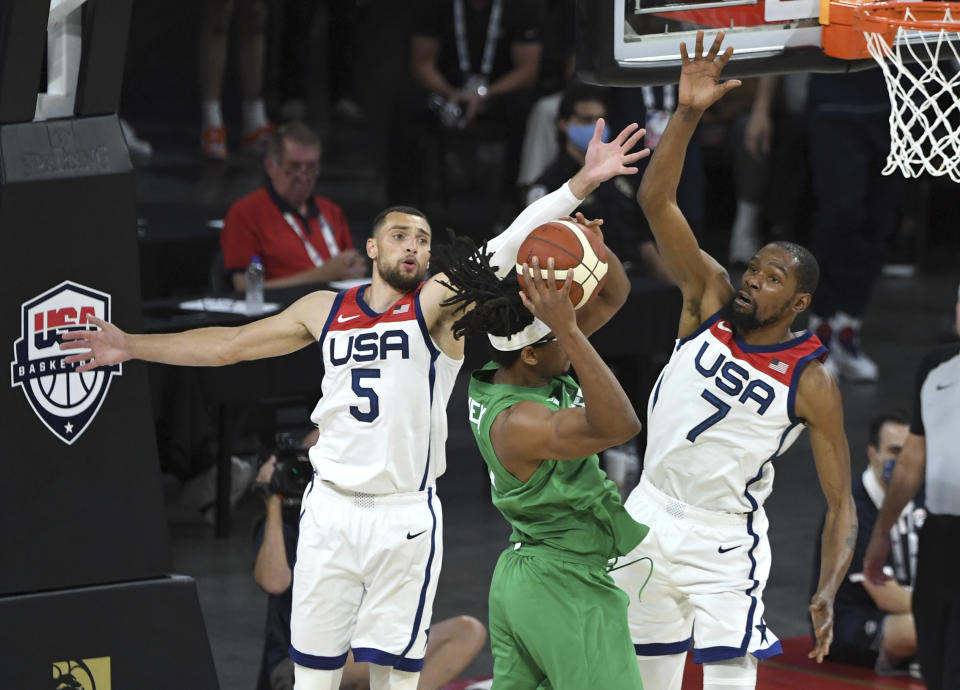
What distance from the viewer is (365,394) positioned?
5.53 metres

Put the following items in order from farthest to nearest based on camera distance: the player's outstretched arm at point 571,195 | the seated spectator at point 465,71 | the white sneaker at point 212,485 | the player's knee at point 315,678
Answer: the seated spectator at point 465,71
the white sneaker at point 212,485
the player's knee at point 315,678
the player's outstretched arm at point 571,195

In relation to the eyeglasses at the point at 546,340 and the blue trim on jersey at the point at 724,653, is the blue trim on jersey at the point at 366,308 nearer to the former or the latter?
the eyeglasses at the point at 546,340

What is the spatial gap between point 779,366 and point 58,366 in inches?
93.1

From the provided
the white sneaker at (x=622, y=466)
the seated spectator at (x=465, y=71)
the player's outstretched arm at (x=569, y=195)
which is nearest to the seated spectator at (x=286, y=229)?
the white sneaker at (x=622, y=466)

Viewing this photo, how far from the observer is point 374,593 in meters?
5.58

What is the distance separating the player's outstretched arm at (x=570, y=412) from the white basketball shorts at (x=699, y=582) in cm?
100

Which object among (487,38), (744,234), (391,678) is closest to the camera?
(391,678)

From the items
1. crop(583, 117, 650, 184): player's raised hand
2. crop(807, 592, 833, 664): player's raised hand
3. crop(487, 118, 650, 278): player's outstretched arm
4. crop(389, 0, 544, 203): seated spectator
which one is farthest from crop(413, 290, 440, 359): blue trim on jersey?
crop(389, 0, 544, 203): seated spectator

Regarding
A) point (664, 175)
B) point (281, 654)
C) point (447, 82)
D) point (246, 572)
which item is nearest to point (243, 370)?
point (246, 572)

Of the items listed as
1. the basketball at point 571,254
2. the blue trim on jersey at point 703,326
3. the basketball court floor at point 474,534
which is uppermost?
the basketball at point 571,254

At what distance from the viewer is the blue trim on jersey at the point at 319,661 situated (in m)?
5.54

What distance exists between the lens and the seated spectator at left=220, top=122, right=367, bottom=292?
8938 millimetres

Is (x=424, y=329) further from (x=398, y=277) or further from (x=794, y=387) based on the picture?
(x=794, y=387)

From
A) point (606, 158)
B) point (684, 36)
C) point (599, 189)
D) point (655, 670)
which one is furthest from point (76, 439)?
point (599, 189)
